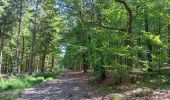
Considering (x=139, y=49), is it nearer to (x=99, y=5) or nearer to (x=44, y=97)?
(x=44, y=97)

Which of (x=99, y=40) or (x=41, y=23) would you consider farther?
(x=41, y=23)

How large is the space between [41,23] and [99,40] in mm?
27638

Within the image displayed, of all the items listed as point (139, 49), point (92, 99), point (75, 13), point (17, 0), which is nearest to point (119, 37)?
point (139, 49)

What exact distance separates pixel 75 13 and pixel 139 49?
58.9 feet

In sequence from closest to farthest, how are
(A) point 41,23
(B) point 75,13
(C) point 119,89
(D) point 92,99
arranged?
1. (D) point 92,99
2. (C) point 119,89
3. (B) point 75,13
4. (A) point 41,23

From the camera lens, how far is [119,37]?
19312 mm

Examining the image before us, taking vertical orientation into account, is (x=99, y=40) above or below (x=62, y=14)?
below

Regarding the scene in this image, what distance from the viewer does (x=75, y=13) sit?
35250mm

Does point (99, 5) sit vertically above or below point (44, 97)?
above

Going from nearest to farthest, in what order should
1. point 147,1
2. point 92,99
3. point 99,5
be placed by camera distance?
point 92,99 → point 147,1 → point 99,5

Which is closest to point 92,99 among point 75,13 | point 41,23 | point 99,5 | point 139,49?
point 139,49

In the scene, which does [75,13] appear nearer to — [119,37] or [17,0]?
[17,0]

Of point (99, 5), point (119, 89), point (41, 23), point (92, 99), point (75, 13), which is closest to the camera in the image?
point (92, 99)

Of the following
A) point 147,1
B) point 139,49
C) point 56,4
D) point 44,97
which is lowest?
point 44,97
